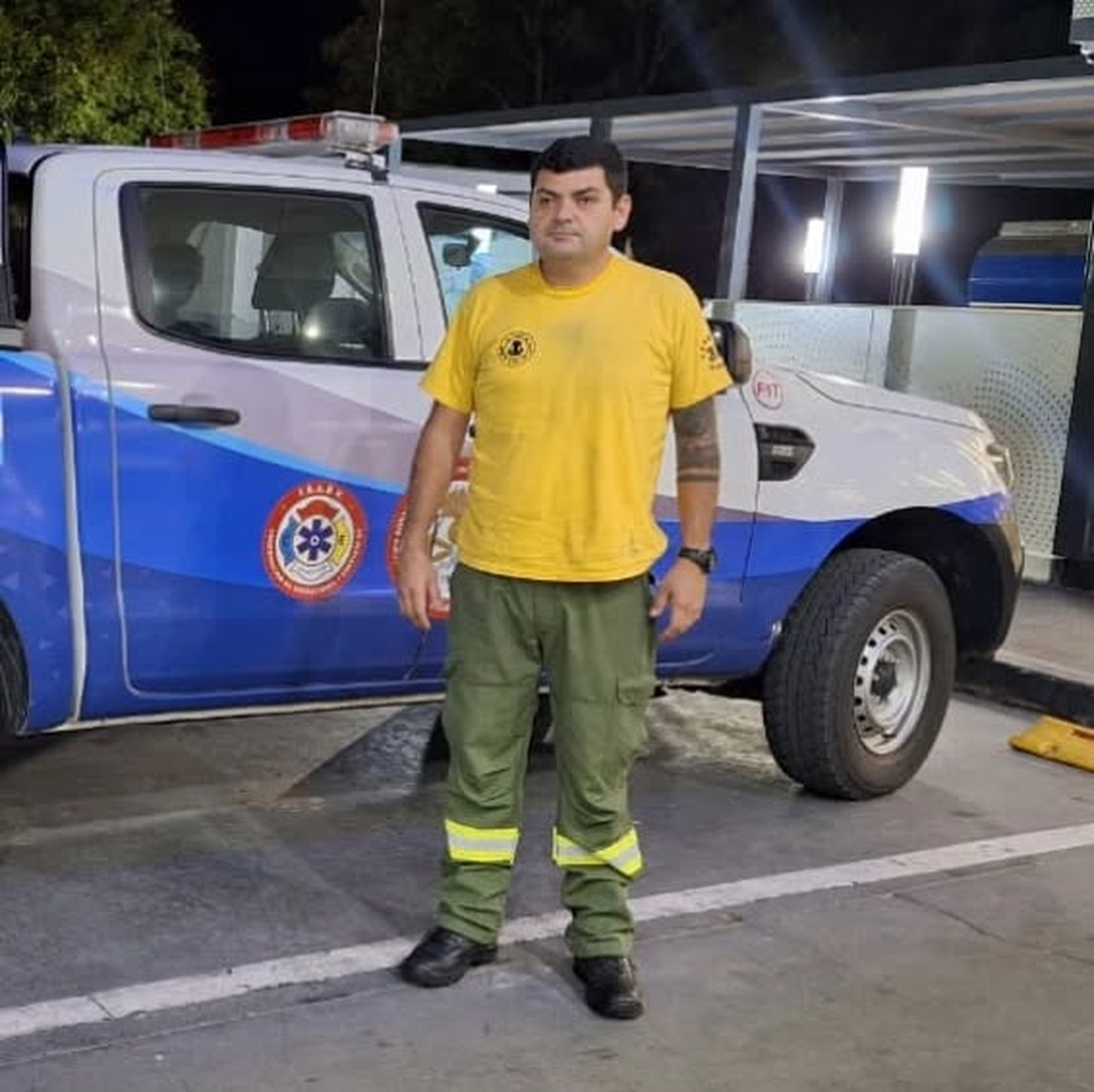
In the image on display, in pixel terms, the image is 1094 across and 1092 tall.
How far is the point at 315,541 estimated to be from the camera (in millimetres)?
4508

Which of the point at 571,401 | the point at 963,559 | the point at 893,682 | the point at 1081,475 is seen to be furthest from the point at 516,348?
the point at 1081,475

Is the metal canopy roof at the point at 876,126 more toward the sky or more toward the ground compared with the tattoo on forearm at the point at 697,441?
more toward the sky

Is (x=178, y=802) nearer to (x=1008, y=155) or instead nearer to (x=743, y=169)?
(x=743, y=169)

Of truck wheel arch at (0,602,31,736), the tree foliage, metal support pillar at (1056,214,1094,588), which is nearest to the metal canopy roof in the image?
metal support pillar at (1056,214,1094,588)

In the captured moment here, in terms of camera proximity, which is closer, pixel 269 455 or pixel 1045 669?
pixel 269 455

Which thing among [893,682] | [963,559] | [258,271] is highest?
[258,271]

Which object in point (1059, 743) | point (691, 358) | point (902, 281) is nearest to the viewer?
point (691, 358)

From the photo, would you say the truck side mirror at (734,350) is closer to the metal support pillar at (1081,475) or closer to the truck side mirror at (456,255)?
the truck side mirror at (456,255)

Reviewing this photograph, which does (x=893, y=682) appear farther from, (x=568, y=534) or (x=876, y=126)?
(x=876, y=126)

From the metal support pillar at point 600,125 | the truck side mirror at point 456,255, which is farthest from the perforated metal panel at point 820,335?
the truck side mirror at point 456,255

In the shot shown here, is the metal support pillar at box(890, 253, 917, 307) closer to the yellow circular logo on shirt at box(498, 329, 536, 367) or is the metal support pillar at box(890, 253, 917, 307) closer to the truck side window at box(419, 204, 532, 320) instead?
the truck side window at box(419, 204, 532, 320)

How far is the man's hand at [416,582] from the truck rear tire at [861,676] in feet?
6.47

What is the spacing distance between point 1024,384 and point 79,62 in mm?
11177

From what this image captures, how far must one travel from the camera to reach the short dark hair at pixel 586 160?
12.3 ft
